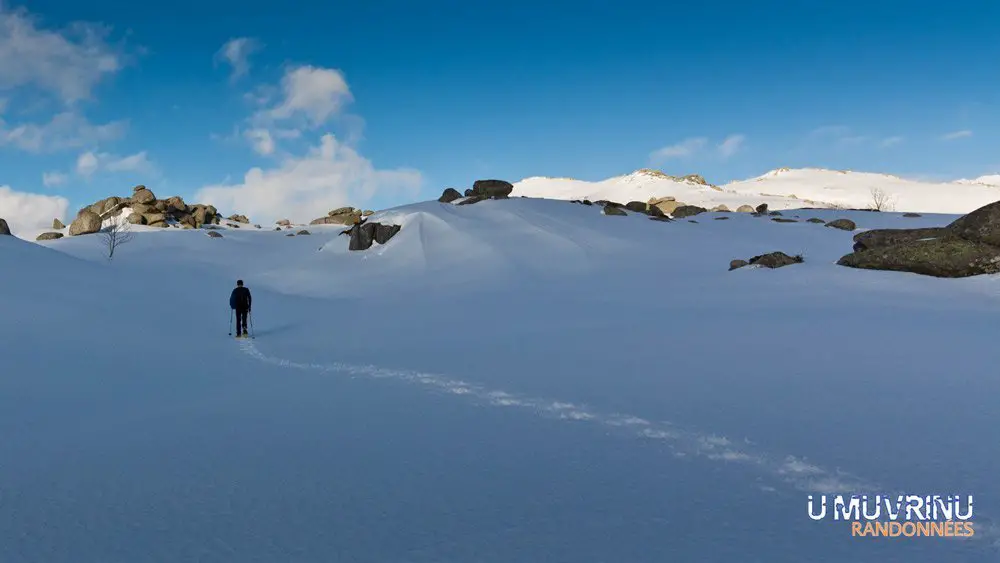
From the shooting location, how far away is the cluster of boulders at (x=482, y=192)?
45.3 m

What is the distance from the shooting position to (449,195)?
46406 mm

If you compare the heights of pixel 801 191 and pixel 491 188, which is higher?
pixel 801 191

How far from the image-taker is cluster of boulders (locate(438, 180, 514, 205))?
149 ft

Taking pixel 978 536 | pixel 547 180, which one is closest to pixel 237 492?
pixel 978 536

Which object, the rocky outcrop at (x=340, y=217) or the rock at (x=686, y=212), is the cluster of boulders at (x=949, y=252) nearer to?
the rock at (x=686, y=212)

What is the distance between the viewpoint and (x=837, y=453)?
17.9 ft

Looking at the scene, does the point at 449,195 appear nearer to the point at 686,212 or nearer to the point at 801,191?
the point at 686,212

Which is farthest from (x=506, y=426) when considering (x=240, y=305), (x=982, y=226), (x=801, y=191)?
(x=801, y=191)

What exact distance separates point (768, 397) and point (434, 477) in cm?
466

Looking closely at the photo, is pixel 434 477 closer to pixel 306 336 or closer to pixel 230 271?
pixel 306 336

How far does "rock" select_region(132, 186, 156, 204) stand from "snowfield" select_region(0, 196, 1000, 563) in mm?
47962

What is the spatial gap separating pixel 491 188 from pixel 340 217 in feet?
85.0

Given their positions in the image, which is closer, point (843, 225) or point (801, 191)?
point (843, 225)

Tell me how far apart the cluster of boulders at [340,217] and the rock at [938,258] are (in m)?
51.5
